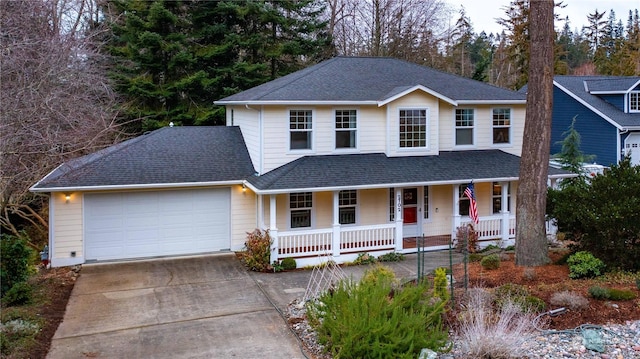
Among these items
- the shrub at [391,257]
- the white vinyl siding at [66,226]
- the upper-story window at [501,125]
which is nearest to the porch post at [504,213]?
the upper-story window at [501,125]

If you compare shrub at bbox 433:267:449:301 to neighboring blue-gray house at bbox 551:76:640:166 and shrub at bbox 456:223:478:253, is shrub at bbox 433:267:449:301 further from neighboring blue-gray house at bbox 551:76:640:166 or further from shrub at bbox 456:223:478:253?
neighboring blue-gray house at bbox 551:76:640:166

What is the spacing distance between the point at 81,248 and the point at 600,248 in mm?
13172

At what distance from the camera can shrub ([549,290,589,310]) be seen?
930 centimetres

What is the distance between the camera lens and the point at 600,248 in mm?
11891

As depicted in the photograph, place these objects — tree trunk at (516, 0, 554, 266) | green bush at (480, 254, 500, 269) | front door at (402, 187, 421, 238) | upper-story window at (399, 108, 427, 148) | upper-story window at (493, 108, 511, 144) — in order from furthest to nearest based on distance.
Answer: upper-story window at (493, 108, 511, 144) < front door at (402, 187, 421, 238) < upper-story window at (399, 108, 427, 148) < green bush at (480, 254, 500, 269) < tree trunk at (516, 0, 554, 266)

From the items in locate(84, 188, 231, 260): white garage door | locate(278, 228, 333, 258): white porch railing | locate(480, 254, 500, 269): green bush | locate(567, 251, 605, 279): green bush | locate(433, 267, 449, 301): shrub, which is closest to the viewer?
locate(433, 267, 449, 301): shrub

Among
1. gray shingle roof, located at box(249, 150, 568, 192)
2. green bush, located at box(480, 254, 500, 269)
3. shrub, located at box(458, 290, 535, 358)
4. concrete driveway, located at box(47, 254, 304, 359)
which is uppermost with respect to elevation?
gray shingle roof, located at box(249, 150, 568, 192)

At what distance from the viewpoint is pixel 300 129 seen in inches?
621

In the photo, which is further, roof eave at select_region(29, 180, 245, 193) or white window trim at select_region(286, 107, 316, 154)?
white window trim at select_region(286, 107, 316, 154)

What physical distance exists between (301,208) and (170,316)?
619 centimetres

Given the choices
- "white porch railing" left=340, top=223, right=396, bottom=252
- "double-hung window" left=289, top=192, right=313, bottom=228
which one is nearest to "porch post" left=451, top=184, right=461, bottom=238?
"white porch railing" left=340, top=223, right=396, bottom=252

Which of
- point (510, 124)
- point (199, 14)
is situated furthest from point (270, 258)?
point (199, 14)

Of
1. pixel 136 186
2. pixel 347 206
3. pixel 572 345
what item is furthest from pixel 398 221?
pixel 572 345

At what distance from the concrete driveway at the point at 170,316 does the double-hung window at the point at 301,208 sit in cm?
244
